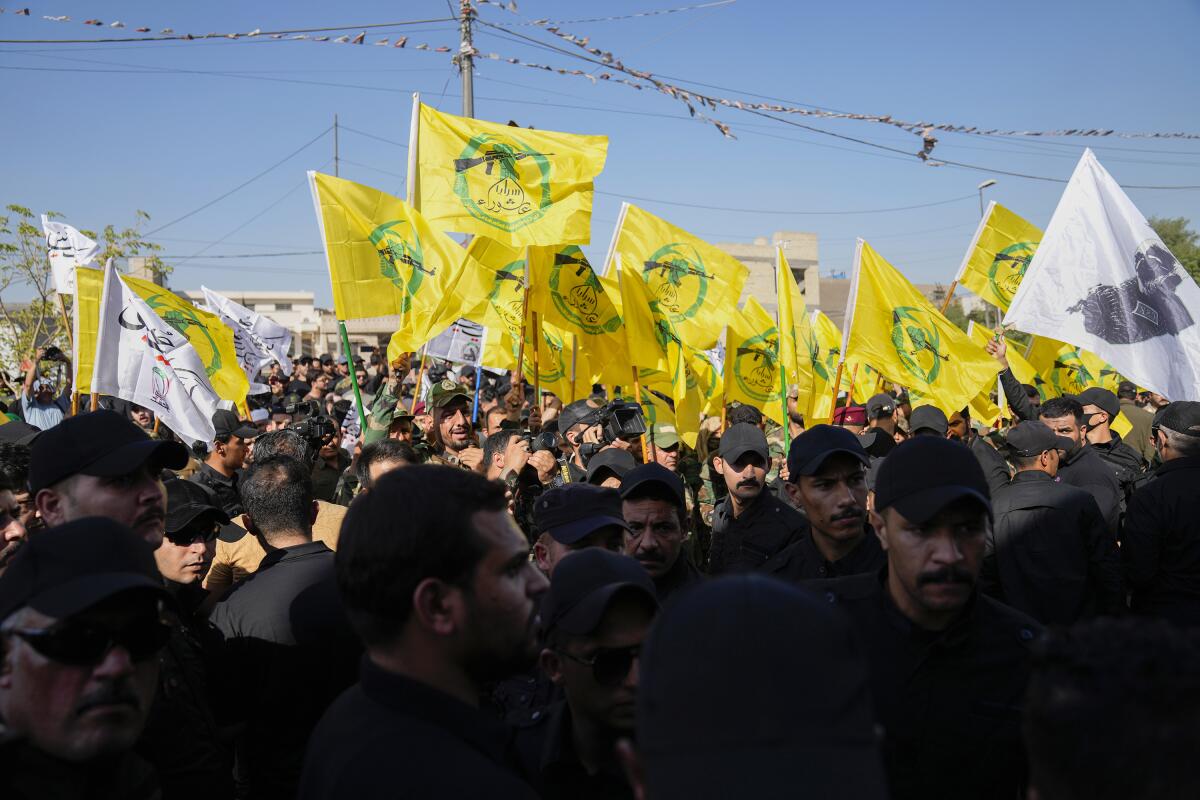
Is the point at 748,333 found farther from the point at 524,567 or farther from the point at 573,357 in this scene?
the point at 524,567

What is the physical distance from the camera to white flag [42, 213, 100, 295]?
31.9 ft

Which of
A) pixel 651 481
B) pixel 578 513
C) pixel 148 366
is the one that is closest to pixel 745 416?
pixel 148 366

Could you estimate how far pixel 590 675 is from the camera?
2.30m

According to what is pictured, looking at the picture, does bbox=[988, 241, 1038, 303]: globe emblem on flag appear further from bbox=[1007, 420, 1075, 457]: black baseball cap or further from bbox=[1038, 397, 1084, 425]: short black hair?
bbox=[1007, 420, 1075, 457]: black baseball cap

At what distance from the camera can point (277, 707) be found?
3.42 meters

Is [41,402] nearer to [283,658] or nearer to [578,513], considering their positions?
[283,658]

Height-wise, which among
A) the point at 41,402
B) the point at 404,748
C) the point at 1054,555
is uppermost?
the point at 404,748

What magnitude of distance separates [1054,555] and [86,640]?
4.45 m

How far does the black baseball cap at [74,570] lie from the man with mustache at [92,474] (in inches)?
45.3

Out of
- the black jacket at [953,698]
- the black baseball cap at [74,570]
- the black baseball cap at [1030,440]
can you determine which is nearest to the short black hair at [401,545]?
the black baseball cap at [74,570]

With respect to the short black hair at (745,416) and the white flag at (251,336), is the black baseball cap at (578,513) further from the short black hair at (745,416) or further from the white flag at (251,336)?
the white flag at (251,336)

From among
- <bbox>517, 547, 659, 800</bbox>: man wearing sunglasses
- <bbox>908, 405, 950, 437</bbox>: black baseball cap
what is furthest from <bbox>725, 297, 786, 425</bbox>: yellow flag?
<bbox>517, 547, 659, 800</bbox>: man wearing sunglasses

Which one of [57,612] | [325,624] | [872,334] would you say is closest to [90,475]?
[325,624]

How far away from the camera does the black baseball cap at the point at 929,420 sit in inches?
332
